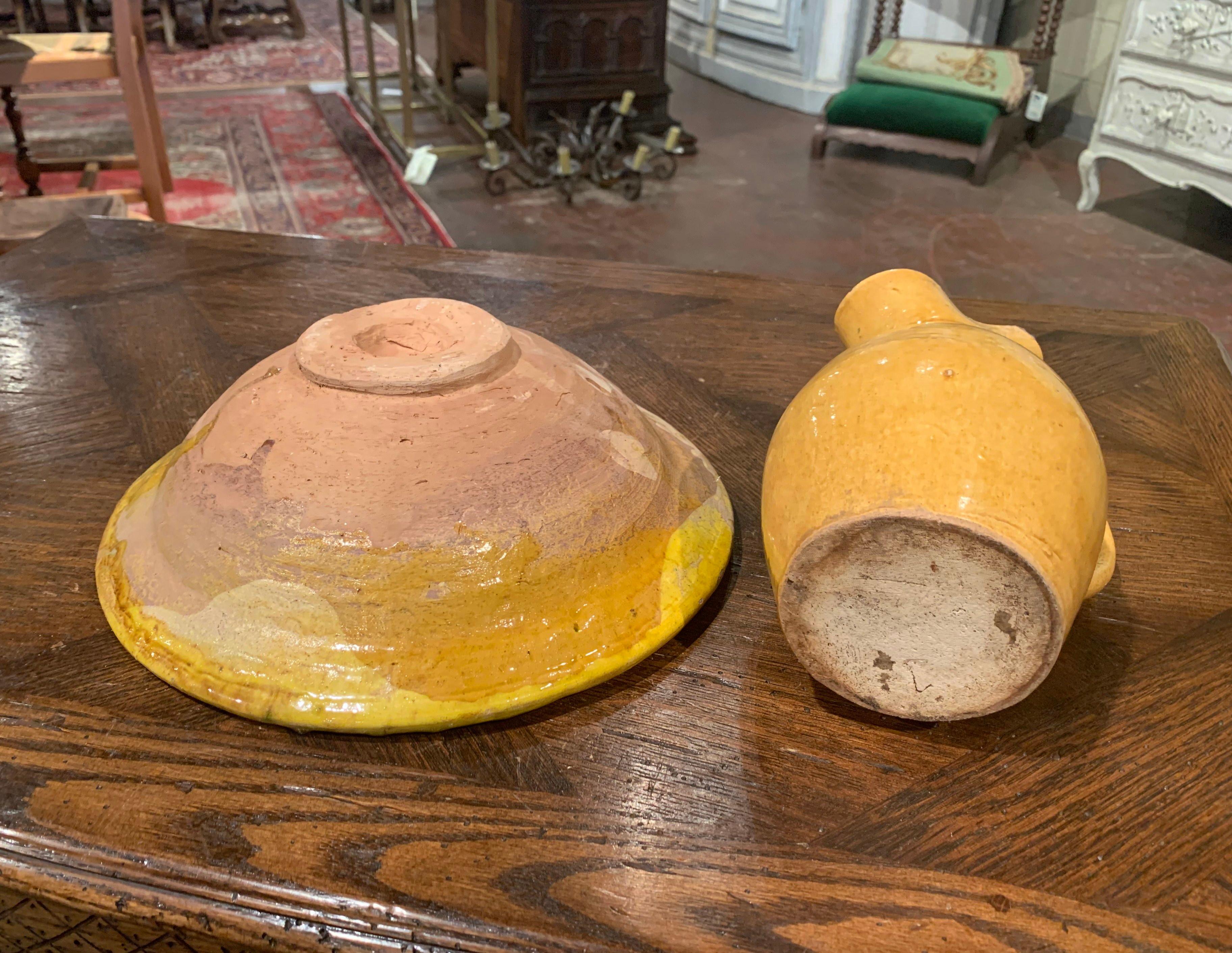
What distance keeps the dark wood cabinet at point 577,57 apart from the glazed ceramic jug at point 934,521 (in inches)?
101

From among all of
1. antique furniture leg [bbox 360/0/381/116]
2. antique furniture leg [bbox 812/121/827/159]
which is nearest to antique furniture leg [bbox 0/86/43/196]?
antique furniture leg [bbox 360/0/381/116]

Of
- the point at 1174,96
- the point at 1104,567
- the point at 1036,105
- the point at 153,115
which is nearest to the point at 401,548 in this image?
the point at 1104,567

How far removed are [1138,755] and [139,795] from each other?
570mm

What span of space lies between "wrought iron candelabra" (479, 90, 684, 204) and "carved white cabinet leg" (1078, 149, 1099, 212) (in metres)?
1.10

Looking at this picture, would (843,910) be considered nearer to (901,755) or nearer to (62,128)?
(901,755)

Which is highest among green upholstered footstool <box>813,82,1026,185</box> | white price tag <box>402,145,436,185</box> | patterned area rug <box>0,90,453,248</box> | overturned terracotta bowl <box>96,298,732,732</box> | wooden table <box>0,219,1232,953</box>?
overturned terracotta bowl <box>96,298,732,732</box>

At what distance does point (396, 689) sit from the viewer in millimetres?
553

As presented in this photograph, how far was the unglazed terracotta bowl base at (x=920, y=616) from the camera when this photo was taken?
0.47 meters

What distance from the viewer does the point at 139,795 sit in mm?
519

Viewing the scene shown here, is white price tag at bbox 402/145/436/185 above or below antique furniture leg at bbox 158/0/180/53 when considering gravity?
below

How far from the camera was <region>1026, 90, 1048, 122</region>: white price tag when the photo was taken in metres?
2.88

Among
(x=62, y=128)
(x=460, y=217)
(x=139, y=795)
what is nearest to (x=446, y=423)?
(x=139, y=795)

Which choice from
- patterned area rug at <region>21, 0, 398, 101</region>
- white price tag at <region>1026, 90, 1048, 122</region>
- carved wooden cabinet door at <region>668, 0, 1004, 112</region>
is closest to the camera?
white price tag at <region>1026, 90, 1048, 122</region>

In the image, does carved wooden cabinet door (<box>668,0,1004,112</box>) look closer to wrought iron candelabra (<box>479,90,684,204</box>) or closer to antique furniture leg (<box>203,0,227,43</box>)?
wrought iron candelabra (<box>479,90,684,204</box>)
